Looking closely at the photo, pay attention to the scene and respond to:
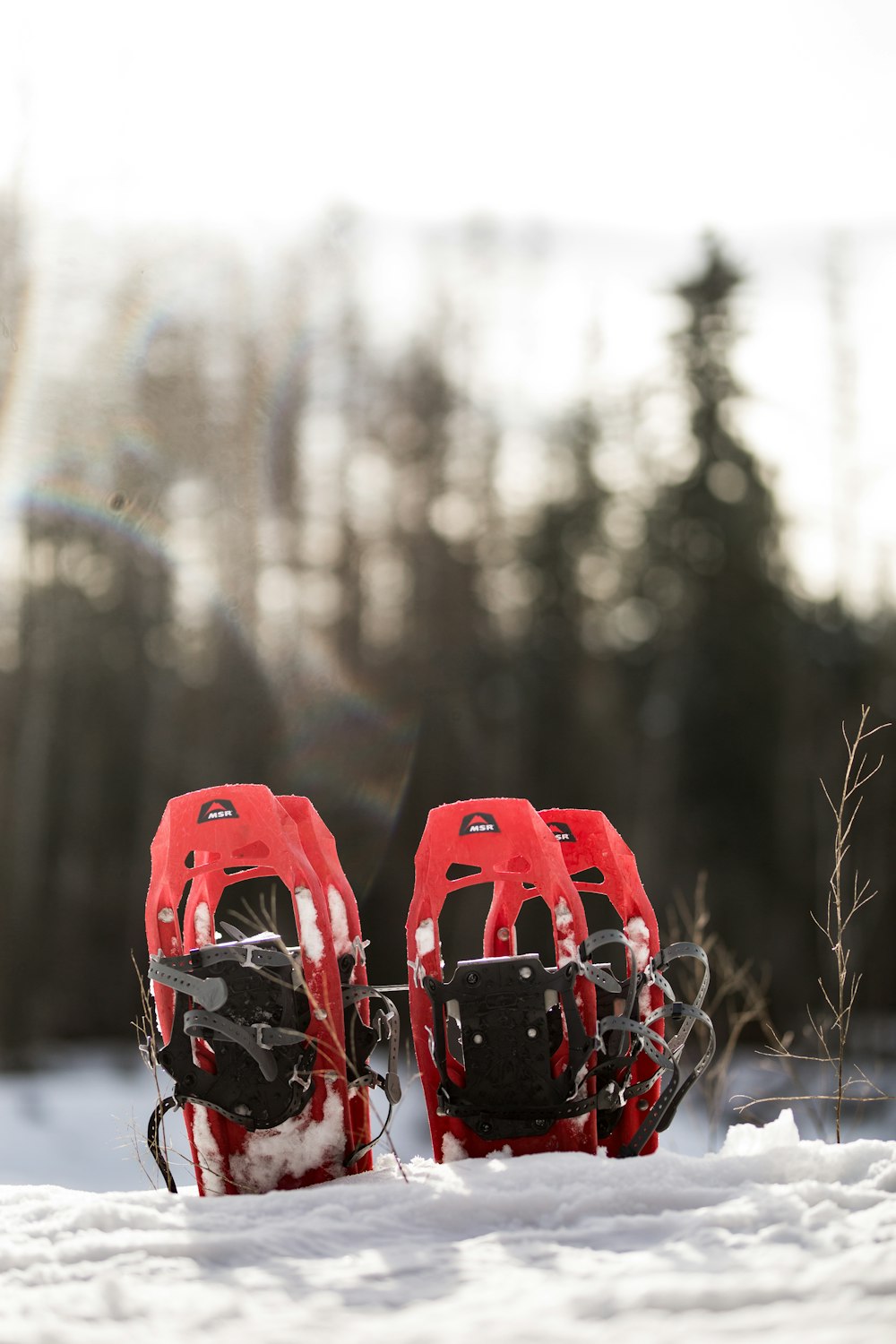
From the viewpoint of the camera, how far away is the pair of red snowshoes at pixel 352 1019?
279cm

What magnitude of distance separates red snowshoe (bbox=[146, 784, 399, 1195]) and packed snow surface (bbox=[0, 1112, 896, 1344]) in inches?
12.4

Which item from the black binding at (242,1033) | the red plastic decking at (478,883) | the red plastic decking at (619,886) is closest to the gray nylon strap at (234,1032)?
the black binding at (242,1033)

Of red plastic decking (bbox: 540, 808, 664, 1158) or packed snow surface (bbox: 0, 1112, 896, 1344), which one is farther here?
red plastic decking (bbox: 540, 808, 664, 1158)

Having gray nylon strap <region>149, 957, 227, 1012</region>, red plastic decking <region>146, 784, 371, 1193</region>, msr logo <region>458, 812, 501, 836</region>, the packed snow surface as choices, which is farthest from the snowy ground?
msr logo <region>458, 812, 501, 836</region>

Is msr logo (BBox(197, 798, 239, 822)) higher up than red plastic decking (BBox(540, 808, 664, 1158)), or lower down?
higher up

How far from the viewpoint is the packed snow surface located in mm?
1678

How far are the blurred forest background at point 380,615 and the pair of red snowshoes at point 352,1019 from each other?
9.19 meters

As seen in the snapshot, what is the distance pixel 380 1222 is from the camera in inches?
86.0

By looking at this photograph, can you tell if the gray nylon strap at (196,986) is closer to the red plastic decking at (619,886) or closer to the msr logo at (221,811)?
the msr logo at (221,811)

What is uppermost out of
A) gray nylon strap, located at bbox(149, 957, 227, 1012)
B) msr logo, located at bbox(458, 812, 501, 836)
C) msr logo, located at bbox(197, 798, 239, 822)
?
msr logo, located at bbox(197, 798, 239, 822)

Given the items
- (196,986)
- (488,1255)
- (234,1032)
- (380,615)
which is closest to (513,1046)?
(234,1032)

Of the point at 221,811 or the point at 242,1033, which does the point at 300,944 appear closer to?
the point at 242,1033

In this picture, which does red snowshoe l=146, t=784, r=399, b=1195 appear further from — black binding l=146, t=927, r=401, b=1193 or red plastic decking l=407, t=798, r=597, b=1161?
red plastic decking l=407, t=798, r=597, b=1161

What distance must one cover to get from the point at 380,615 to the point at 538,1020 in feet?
45.4
